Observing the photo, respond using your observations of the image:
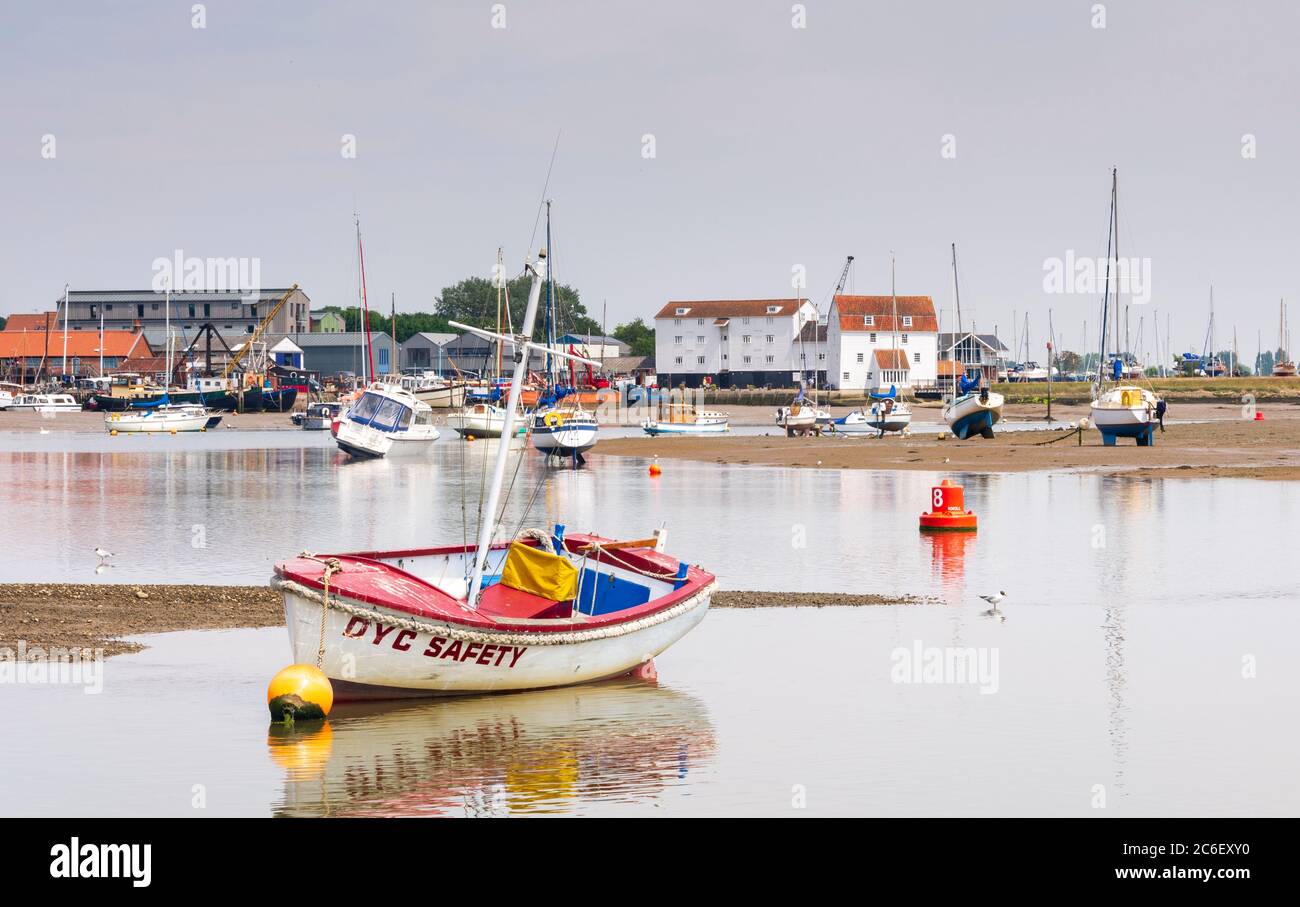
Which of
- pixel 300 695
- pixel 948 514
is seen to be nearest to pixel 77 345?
pixel 948 514

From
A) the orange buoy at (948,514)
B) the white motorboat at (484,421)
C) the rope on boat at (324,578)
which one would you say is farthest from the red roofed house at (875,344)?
the rope on boat at (324,578)

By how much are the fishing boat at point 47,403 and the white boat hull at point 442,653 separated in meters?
138

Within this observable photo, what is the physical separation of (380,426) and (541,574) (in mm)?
66951

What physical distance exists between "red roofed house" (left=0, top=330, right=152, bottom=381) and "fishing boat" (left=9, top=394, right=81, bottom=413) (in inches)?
1212

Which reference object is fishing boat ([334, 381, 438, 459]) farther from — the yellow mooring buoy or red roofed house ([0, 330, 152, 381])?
red roofed house ([0, 330, 152, 381])

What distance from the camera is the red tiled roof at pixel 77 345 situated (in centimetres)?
19125

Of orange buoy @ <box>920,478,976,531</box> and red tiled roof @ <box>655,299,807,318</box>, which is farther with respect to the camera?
red tiled roof @ <box>655,299,807,318</box>

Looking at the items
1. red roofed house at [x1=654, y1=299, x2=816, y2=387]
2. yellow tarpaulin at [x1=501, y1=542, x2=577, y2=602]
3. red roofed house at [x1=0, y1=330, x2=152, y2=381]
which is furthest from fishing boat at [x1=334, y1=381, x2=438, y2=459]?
red roofed house at [x1=0, y1=330, x2=152, y2=381]

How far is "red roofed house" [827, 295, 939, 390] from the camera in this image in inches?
6304

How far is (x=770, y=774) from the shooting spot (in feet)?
52.4

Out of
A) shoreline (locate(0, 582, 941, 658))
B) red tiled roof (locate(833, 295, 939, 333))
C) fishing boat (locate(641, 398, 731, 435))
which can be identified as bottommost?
fishing boat (locate(641, 398, 731, 435))
